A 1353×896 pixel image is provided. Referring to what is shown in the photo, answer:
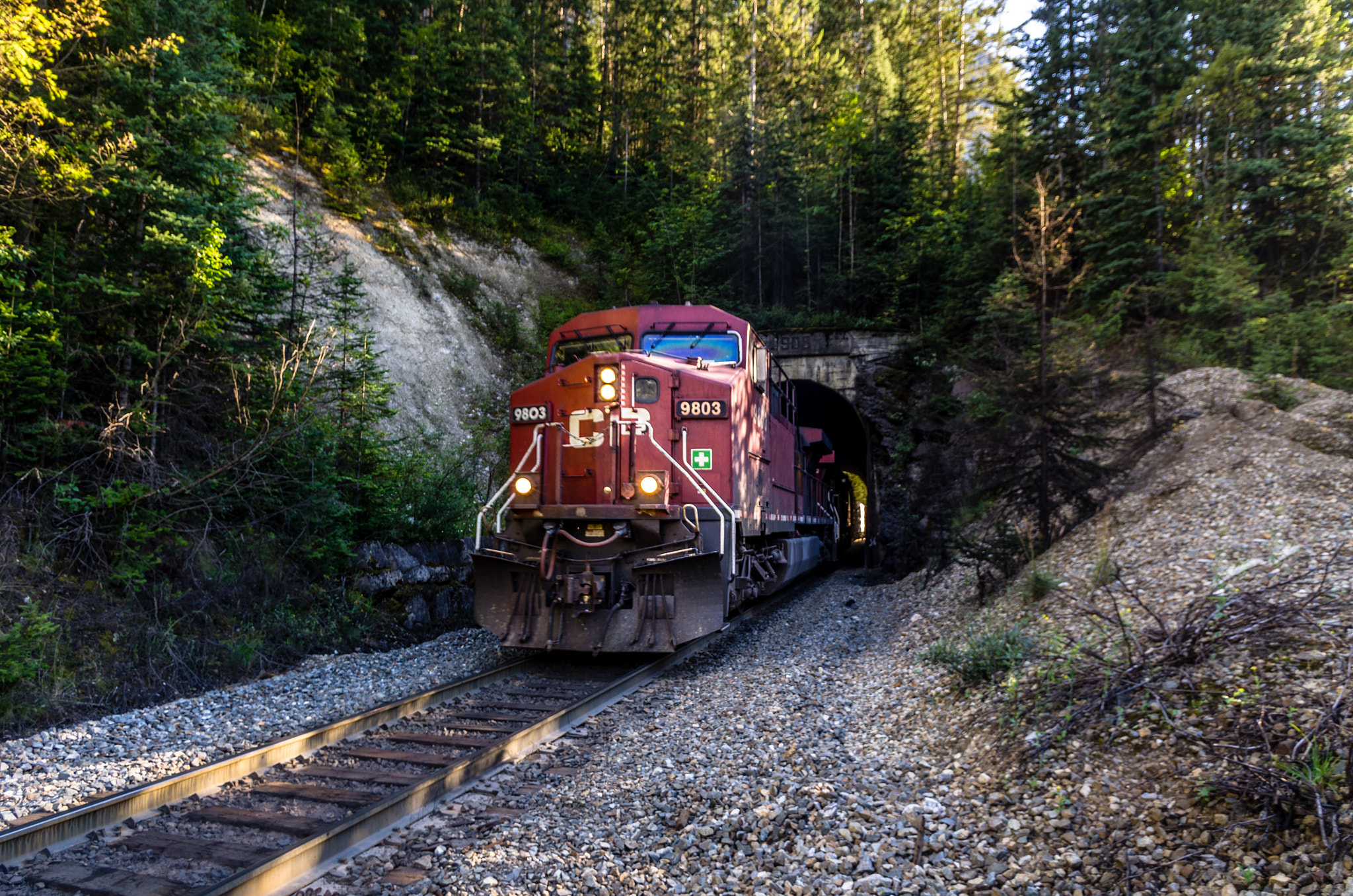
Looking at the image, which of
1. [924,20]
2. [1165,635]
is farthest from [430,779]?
[924,20]

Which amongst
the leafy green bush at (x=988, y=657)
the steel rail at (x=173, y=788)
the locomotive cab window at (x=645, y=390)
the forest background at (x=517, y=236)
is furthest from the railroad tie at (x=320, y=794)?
the locomotive cab window at (x=645, y=390)

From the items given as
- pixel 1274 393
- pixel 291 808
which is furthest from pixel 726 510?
pixel 1274 393

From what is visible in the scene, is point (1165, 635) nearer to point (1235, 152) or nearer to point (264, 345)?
point (264, 345)

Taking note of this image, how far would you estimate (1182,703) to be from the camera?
3.97 metres

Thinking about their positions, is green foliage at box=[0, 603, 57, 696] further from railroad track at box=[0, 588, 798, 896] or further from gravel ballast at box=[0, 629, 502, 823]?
railroad track at box=[0, 588, 798, 896]

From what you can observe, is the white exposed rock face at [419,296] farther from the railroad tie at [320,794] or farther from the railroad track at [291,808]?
the railroad tie at [320,794]

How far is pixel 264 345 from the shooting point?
930 cm

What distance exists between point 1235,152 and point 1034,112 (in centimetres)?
535

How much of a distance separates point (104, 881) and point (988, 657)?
561cm

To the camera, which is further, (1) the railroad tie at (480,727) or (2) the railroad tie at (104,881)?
(1) the railroad tie at (480,727)

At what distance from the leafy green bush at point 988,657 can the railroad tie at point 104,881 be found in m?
5.14

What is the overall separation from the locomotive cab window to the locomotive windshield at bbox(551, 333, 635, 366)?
1.44 metres

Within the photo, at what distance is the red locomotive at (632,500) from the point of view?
7258 mm

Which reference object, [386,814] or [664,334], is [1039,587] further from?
[386,814]
